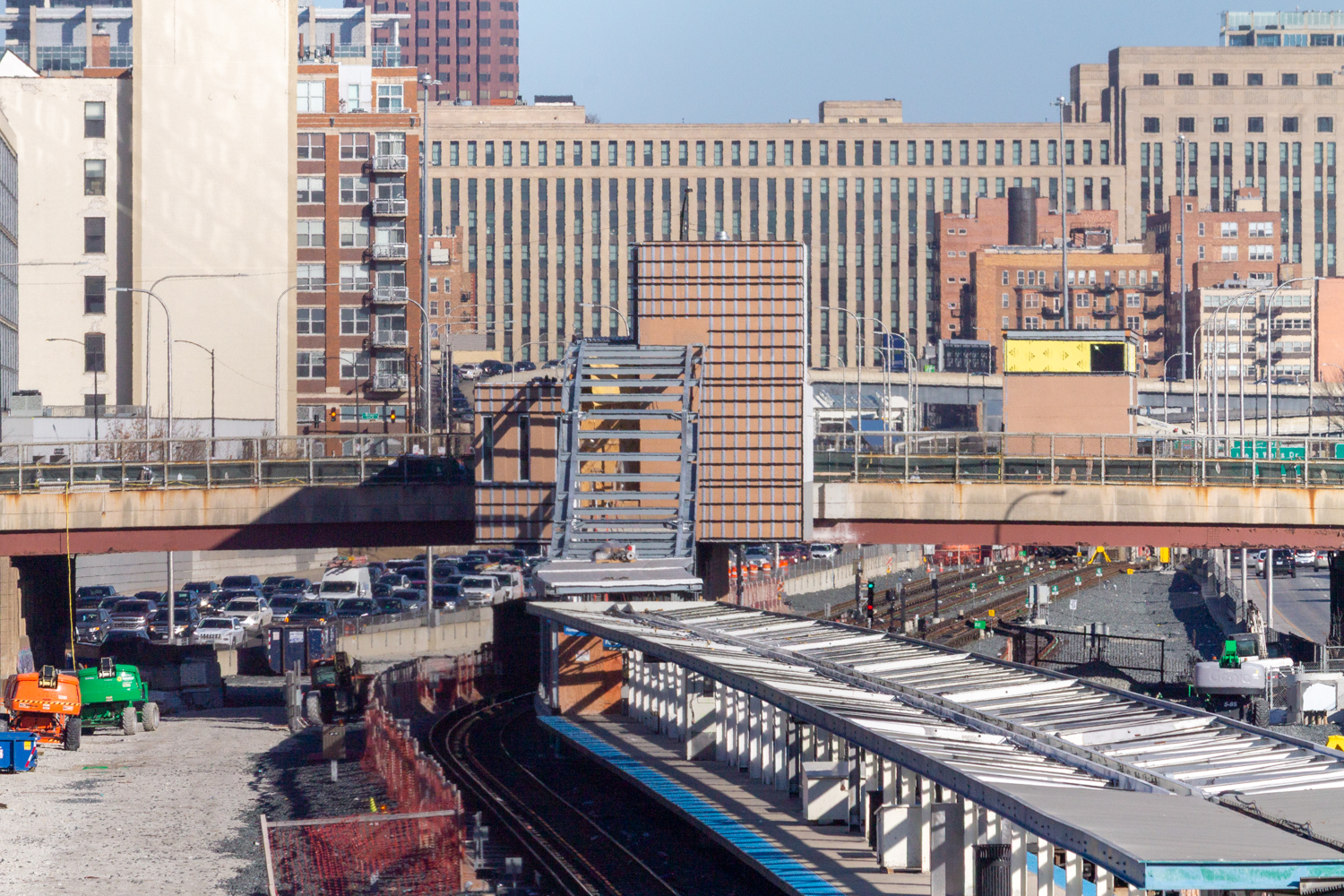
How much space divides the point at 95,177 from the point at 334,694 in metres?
67.3

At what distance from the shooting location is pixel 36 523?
166ft

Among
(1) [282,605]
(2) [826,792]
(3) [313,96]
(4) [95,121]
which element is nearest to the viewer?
(2) [826,792]

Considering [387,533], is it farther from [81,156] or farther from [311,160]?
[311,160]

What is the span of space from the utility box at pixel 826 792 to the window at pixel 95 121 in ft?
295

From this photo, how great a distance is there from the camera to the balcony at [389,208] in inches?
4695

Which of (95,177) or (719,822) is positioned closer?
(719,822)

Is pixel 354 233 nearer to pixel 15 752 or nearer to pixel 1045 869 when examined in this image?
pixel 15 752

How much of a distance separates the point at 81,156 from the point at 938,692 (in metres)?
91.2

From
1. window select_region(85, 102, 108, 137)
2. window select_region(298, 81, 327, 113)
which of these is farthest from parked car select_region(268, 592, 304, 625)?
window select_region(298, 81, 327, 113)

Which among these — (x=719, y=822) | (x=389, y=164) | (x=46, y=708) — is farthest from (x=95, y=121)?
→ (x=719, y=822)

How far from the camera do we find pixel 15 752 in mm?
40531

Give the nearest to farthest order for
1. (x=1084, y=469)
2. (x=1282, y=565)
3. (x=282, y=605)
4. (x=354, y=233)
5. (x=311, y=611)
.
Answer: (x=1084, y=469) < (x=311, y=611) < (x=282, y=605) < (x=1282, y=565) < (x=354, y=233)

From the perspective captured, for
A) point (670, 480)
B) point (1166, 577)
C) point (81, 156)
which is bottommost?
point (1166, 577)

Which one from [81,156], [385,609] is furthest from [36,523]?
[81,156]
